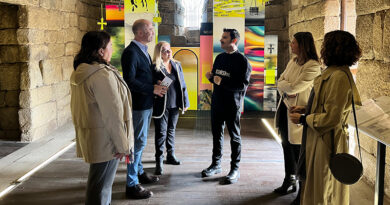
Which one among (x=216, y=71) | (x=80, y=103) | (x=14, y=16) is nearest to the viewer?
(x=80, y=103)

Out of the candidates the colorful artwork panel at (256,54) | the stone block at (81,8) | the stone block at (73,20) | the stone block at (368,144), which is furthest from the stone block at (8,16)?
the stone block at (368,144)

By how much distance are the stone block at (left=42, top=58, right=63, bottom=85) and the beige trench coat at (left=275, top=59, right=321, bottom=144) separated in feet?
12.6

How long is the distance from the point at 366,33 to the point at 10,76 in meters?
4.53

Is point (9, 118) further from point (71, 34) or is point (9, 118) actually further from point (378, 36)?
point (378, 36)

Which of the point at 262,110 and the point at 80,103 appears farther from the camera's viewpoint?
the point at 262,110

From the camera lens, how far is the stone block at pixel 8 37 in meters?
5.17

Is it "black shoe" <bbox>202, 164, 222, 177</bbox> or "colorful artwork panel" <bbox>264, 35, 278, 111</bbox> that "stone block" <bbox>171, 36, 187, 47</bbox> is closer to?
"colorful artwork panel" <bbox>264, 35, 278, 111</bbox>

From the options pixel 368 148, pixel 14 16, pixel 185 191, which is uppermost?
pixel 14 16

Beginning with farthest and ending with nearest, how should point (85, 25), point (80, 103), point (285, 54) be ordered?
point (285, 54)
point (85, 25)
point (80, 103)

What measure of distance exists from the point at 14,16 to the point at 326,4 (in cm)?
404

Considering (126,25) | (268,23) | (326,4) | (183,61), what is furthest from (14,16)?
(268,23)

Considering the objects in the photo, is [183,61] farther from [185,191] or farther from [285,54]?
[185,191]

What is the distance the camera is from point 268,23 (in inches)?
330

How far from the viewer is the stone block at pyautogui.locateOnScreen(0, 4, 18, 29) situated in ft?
16.9
